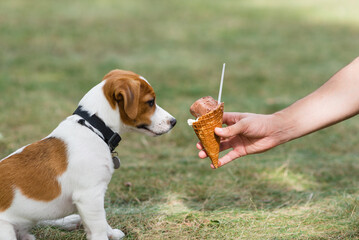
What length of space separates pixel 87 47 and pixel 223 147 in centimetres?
697

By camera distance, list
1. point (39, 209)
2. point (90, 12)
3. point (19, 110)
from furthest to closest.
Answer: point (90, 12) → point (19, 110) → point (39, 209)

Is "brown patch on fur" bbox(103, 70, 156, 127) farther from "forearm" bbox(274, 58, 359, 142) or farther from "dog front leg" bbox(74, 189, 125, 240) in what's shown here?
"forearm" bbox(274, 58, 359, 142)

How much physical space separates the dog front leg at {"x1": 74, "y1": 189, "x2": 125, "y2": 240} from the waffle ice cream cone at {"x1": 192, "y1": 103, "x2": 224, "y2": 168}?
0.86 meters

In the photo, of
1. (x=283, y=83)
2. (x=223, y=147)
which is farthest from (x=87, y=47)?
(x=223, y=147)

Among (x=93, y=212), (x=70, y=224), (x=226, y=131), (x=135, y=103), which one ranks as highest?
(x=135, y=103)

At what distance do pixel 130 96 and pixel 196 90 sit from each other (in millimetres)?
4856

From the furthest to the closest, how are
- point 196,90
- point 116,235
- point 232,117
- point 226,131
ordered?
point 196,90, point 232,117, point 116,235, point 226,131

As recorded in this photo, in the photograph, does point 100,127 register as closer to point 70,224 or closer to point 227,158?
point 70,224

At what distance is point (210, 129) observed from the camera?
11.0 feet

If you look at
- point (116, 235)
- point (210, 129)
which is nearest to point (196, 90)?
point (210, 129)

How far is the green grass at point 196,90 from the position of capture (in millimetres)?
3793

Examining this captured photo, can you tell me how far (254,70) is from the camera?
9.20 m

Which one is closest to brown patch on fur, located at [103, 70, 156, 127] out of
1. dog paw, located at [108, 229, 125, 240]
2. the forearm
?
dog paw, located at [108, 229, 125, 240]

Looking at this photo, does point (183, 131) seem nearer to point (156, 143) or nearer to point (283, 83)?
point (156, 143)
